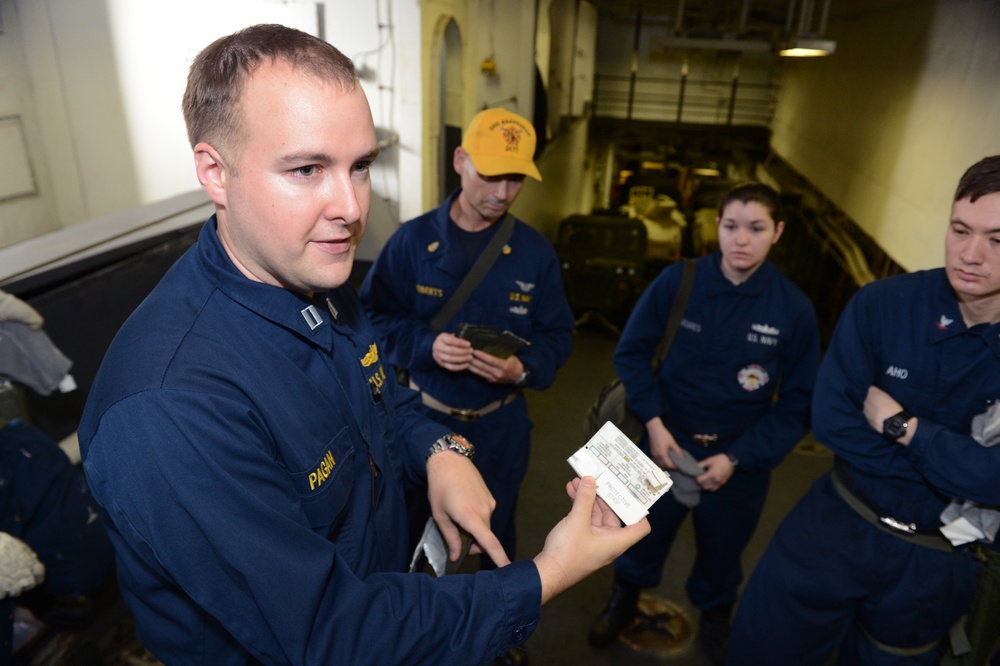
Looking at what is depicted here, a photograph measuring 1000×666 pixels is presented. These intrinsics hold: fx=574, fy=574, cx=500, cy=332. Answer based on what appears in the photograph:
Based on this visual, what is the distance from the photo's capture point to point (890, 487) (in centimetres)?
181

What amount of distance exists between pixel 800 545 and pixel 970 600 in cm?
47

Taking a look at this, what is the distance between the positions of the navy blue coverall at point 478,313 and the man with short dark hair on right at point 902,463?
3.57 feet

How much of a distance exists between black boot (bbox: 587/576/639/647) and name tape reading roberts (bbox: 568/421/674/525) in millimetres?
1713

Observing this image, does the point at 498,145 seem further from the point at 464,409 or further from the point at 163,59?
the point at 163,59

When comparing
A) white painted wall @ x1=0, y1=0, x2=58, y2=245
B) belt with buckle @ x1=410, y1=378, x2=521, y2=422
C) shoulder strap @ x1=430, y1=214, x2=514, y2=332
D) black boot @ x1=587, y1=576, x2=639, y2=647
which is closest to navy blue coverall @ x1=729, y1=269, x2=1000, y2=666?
black boot @ x1=587, y1=576, x2=639, y2=647

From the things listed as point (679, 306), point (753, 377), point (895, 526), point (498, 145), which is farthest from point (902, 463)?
point (498, 145)

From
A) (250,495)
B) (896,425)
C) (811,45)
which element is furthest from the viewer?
(811,45)

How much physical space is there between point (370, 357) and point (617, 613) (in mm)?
2088

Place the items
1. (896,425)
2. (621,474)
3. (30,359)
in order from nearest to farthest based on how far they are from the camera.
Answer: (621,474), (896,425), (30,359)

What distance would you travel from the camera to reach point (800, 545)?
1.99 meters

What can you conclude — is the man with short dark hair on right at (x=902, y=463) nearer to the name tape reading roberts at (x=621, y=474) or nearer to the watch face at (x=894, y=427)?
the watch face at (x=894, y=427)

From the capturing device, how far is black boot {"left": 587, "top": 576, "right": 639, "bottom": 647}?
2.69 meters

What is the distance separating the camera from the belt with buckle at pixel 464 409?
2.47m

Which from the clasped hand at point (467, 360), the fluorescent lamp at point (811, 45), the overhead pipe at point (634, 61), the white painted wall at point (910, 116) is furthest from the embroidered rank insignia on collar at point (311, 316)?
the overhead pipe at point (634, 61)
